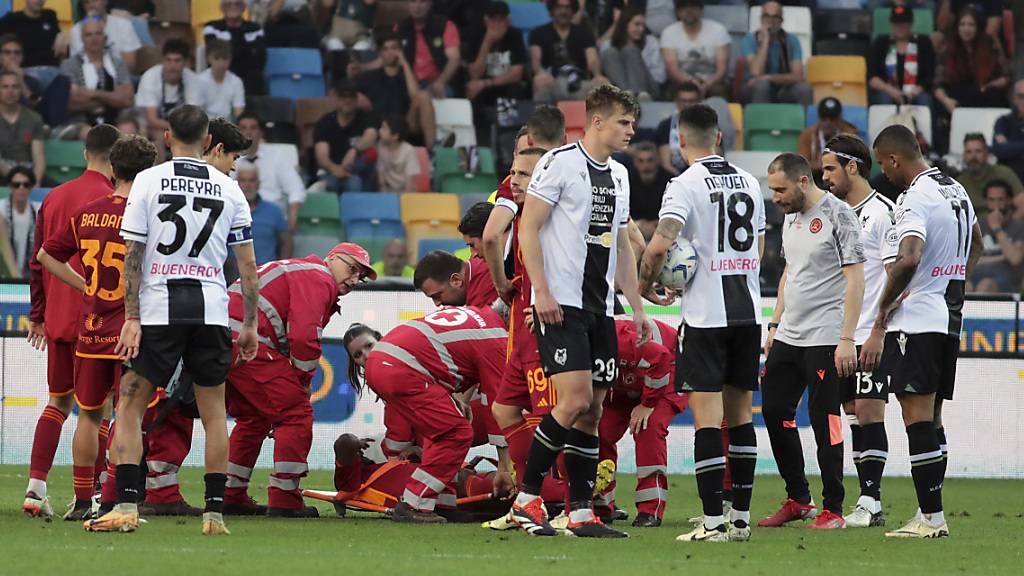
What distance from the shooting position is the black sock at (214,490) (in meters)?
7.80

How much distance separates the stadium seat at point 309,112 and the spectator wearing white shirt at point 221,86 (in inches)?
32.7

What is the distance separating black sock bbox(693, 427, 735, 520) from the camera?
7.85 m

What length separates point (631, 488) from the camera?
12.5m

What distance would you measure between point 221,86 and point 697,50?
5739 millimetres

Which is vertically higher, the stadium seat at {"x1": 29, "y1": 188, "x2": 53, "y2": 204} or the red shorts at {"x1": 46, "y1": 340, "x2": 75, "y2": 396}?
the stadium seat at {"x1": 29, "y1": 188, "x2": 53, "y2": 204}

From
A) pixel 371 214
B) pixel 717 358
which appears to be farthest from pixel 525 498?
pixel 371 214

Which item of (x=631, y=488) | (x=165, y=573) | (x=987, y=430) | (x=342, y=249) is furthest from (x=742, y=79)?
(x=165, y=573)

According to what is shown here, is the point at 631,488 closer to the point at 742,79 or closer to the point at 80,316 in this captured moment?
the point at 80,316

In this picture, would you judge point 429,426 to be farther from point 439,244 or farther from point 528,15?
point 528,15

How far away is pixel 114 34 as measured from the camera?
58.4ft

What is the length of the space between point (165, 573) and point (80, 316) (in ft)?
10.1

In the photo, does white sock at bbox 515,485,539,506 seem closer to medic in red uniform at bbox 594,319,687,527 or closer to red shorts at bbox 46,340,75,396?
medic in red uniform at bbox 594,319,687,527

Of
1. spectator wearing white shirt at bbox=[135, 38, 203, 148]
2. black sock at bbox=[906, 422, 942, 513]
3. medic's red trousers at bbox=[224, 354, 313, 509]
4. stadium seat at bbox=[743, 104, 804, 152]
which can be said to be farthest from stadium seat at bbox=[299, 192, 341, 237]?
black sock at bbox=[906, 422, 942, 513]

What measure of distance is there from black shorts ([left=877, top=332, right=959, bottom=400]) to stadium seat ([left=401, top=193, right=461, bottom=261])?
8.21 metres
